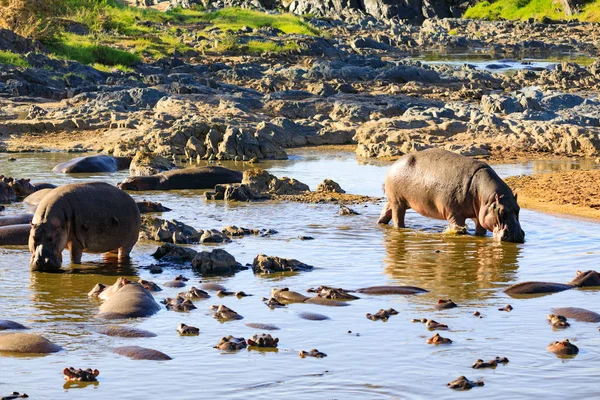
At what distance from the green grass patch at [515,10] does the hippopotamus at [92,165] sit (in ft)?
211

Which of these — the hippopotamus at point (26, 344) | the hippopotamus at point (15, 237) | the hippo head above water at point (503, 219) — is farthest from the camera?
the hippo head above water at point (503, 219)

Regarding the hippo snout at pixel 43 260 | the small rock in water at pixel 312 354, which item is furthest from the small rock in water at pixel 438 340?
the hippo snout at pixel 43 260

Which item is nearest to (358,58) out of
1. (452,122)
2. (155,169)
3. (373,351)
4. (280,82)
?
(280,82)

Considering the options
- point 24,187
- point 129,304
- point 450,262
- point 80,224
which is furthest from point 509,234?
point 24,187

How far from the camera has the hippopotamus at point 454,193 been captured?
39.6 ft

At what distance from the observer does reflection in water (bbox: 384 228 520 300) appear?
378 inches

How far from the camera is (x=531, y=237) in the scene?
1236cm

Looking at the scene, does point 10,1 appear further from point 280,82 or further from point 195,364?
point 195,364

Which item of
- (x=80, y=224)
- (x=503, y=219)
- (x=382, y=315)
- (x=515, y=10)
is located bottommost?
(x=382, y=315)

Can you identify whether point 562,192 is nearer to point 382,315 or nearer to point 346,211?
point 346,211

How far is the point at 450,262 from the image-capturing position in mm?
10805

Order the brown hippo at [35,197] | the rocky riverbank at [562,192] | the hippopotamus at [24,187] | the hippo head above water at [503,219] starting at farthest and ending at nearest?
the hippopotamus at [24,187]
the rocky riverbank at [562,192]
the brown hippo at [35,197]
the hippo head above water at [503,219]

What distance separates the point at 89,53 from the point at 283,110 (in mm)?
13487

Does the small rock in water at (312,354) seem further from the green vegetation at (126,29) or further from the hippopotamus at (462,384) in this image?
the green vegetation at (126,29)
